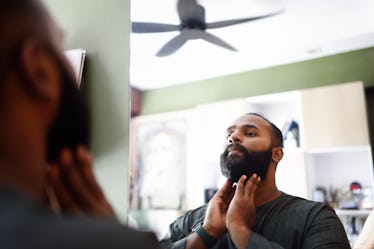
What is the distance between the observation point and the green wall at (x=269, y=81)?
3.02 feet

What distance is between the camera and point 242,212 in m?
0.81

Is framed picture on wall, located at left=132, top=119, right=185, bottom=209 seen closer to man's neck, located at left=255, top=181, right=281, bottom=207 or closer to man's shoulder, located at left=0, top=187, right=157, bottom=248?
man's neck, located at left=255, top=181, right=281, bottom=207

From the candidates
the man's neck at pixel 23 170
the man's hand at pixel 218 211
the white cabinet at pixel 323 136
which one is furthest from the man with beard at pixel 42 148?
the white cabinet at pixel 323 136

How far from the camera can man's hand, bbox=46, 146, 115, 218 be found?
391 millimetres

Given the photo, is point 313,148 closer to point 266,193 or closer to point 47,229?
point 266,193

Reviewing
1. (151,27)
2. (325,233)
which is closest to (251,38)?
(151,27)

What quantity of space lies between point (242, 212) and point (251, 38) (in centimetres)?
52

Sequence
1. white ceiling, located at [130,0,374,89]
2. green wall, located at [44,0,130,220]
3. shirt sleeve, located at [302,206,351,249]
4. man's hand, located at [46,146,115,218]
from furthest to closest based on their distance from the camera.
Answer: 1. green wall, located at [44,0,130,220]
2. white ceiling, located at [130,0,374,89]
3. shirt sleeve, located at [302,206,351,249]
4. man's hand, located at [46,146,115,218]

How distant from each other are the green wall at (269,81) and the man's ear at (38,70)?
0.71 metres

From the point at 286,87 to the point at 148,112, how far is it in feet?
1.39

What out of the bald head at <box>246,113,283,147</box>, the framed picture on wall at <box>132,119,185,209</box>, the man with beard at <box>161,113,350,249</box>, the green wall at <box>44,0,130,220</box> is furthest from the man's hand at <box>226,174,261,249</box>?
the green wall at <box>44,0,130,220</box>

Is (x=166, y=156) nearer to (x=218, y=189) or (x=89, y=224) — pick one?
(x=218, y=189)

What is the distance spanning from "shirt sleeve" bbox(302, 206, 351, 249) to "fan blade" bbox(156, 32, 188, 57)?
2.05ft

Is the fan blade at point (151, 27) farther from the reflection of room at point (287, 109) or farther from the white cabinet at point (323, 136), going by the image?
the white cabinet at point (323, 136)
